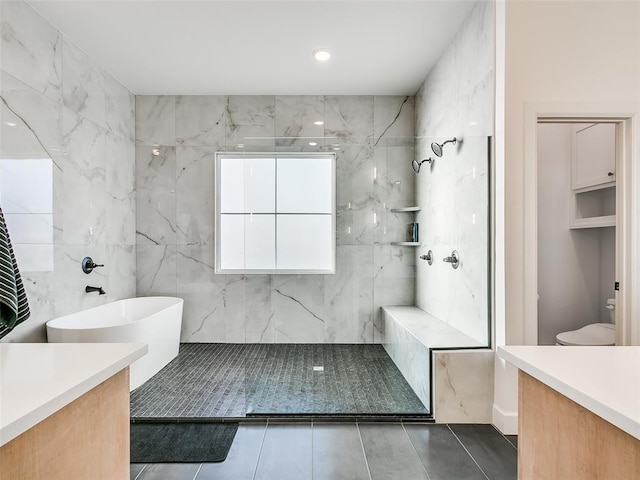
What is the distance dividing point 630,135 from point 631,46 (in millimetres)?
509

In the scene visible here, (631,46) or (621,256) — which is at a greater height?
(631,46)

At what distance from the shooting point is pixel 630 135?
224cm

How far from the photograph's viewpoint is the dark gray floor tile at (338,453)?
6.07ft

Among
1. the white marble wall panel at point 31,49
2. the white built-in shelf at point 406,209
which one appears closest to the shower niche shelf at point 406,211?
the white built-in shelf at point 406,209

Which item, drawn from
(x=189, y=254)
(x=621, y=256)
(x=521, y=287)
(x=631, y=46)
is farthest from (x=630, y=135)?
(x=189, y=254)

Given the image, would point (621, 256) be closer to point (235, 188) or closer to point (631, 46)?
point (631, 46)

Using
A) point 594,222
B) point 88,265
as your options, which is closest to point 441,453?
point 594,222

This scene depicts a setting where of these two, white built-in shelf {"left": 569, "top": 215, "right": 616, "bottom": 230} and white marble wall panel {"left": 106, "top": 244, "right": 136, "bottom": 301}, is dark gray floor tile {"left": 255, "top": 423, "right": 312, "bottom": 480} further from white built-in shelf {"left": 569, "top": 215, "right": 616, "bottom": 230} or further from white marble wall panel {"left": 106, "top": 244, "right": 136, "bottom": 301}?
white built-in shelf {"left": 569, "top": 215, "right": 616, "bottom": 230}

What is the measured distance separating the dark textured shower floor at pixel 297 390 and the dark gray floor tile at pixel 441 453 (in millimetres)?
146

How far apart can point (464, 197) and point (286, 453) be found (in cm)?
192

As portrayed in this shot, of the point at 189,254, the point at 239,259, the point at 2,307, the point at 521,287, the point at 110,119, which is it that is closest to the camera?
the point at 2,307

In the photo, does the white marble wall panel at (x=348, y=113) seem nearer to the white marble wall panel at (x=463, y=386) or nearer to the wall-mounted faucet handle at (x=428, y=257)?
the wall-mounted faucet handle at (x=428, y=257)

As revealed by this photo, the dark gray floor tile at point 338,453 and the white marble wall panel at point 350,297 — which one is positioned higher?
the white marble wall panel at point 350,297

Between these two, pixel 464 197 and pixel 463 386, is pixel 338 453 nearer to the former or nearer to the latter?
pixel 463 386
